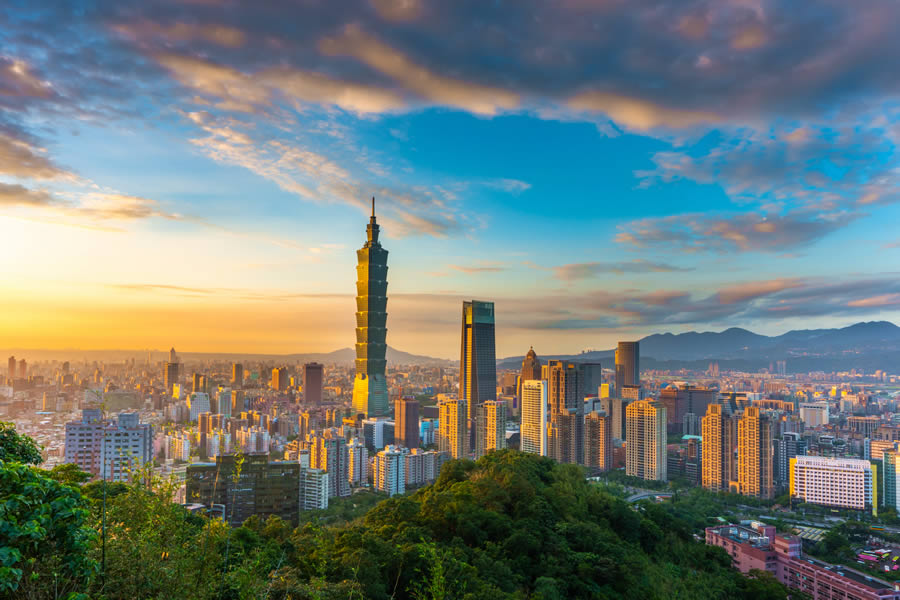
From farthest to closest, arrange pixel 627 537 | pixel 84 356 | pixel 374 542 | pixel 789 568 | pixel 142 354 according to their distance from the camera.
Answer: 1. pixel 142 354
2. pixel 84 356
3. pixel 789 568
4. pixel 627 537
5. pixel 374 542

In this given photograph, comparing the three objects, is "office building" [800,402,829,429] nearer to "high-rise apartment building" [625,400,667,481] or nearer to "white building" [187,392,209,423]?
"high-rise apartment building" [625,400,667,481]

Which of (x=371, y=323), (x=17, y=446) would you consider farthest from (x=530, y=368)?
(x=17, y=446)

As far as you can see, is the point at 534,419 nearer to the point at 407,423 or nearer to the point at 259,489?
the point at 407,423

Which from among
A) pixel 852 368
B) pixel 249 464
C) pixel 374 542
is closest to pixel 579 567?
pixel 374 542

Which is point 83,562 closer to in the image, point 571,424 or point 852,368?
point 571,424

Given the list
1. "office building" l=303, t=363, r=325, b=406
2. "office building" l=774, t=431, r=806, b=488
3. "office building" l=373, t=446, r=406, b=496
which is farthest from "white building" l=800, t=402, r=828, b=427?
"office building" l=303, t=363, r=325, b=406
